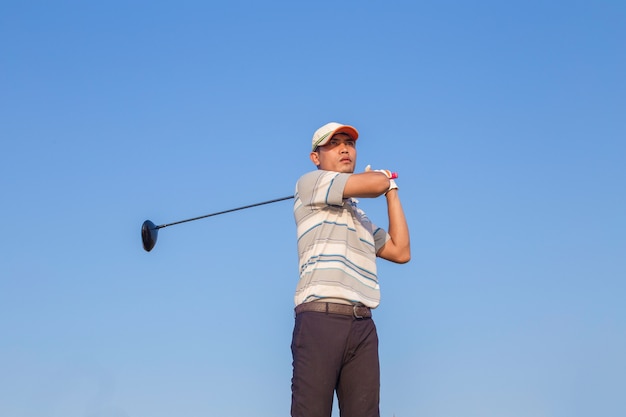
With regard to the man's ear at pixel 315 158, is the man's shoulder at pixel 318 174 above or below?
below

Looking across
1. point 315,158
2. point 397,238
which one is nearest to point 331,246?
point 397,238

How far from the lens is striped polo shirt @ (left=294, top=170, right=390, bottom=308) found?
19.4ft

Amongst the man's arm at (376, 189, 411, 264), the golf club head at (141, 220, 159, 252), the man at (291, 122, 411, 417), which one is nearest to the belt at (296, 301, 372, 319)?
the man at (291, 122, 411, 417)

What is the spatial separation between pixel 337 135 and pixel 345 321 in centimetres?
152

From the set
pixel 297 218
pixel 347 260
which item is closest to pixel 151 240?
pixel 297 218

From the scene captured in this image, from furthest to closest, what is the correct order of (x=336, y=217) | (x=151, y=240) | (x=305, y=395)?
(x=151, y=240)
(x=336, y=217)
(x=305, y=395)

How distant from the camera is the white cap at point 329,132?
6465mm

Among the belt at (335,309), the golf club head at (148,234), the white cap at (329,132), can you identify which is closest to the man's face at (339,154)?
the white cap at (329,132)

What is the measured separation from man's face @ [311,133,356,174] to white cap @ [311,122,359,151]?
0.05 metres

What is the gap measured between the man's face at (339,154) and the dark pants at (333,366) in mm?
1230

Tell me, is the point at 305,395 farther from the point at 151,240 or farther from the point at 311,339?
the point at 151,240

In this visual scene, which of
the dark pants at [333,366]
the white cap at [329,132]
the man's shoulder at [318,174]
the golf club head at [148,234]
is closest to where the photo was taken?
the dark pants at [333,366]

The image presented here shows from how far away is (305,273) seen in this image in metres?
6.04

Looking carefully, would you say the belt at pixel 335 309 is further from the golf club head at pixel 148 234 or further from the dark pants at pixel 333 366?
the golf club head at pixel 148 234
